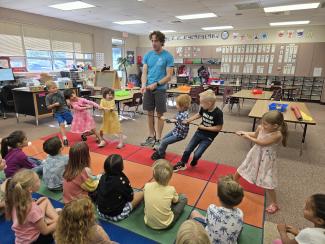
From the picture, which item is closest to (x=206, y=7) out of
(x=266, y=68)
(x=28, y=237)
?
(x=266, y=68)

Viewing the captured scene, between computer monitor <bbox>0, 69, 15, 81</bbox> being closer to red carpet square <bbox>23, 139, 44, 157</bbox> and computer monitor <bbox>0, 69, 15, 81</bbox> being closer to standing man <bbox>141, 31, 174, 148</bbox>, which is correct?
red carpet square <bbox>23, 139, 44, 157</bbox>

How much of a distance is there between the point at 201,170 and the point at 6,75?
612cm

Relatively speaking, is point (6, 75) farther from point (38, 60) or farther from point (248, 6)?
point (248, 6)

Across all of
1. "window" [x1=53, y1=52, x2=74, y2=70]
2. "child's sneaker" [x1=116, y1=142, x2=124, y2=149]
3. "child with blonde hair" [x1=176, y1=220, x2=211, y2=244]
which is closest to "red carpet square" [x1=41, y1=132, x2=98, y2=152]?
"child's sneaker" [x1=116, y1=142, x2=124, y2=149]

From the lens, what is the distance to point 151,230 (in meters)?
1.88

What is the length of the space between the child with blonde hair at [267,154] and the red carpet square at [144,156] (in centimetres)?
134

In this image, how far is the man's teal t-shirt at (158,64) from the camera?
136 inches

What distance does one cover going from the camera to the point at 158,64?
347 cm

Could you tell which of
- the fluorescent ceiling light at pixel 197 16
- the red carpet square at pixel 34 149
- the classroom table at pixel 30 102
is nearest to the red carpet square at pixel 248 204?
the red carpet square at pixel 34 149

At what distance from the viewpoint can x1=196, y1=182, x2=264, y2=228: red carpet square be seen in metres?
2.07

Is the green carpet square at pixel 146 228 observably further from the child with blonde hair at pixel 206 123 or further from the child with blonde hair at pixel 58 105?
the child with blonde hair at pixel 58 105

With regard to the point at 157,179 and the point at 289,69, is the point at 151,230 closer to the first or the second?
the point at 157,179

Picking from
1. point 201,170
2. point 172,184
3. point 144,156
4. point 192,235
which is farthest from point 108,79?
point 192,235

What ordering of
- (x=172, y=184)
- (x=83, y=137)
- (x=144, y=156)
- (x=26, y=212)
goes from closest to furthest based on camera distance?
(x=26, y=212), (x=172, y=184), (x=144, y=156), (x=83, y=137)
